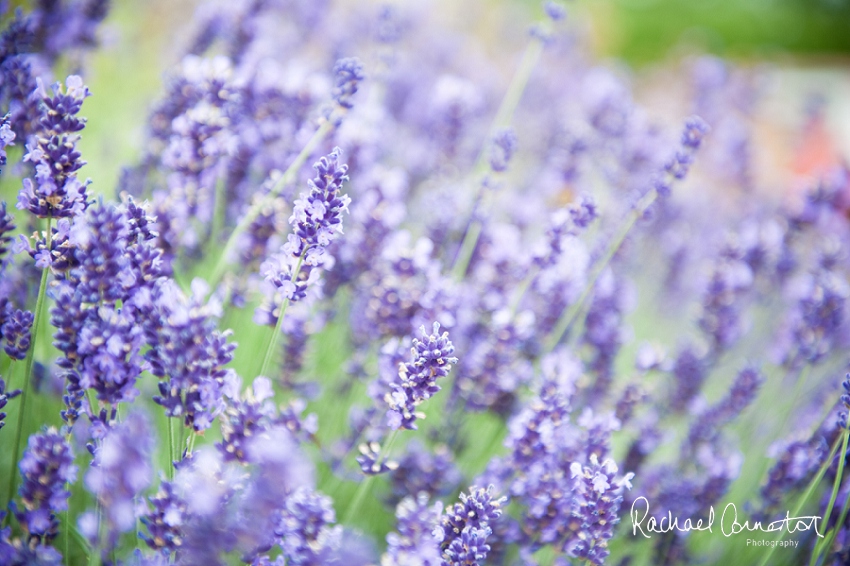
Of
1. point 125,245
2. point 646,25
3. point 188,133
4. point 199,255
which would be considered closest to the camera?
point 125,245

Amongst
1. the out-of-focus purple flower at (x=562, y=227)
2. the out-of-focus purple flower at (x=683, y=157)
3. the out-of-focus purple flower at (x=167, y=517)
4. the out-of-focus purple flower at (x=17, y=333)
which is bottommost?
the out-of-focus purple flower at (x=167, y=517)

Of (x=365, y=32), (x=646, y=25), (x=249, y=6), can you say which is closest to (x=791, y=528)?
(x=249, y=6)

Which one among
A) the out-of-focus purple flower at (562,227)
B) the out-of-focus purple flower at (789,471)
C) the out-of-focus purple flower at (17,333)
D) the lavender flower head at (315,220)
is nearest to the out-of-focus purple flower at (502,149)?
the out-of-focus purple flower at (562,227)

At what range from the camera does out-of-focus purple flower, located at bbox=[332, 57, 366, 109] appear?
5.21 ft

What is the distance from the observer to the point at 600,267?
210 cm

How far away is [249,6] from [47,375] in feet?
5.40

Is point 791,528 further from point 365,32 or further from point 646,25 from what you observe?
point 646,25

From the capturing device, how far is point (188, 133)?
5.44 feet

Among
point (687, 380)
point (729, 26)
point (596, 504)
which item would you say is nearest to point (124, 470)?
point (596, 504)

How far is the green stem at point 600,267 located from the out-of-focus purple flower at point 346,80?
949 millimetres

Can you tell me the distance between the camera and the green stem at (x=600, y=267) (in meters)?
1.93

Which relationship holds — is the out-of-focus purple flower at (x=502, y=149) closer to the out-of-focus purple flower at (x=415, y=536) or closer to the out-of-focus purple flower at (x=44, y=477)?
the out-of-focus purple flower at (x=415, y=536)

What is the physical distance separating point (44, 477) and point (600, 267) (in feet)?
5.77

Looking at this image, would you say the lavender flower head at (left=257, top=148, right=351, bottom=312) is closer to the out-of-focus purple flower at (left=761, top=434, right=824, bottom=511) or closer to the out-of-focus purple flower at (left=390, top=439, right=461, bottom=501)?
the out-of-focus purple flower at (left=390, top=439, right=461, bottom=501)
